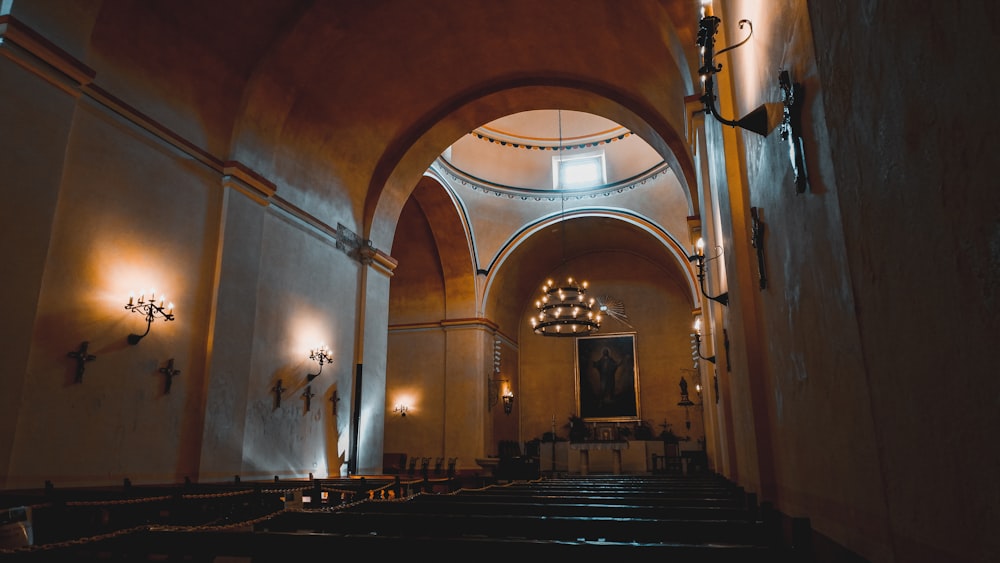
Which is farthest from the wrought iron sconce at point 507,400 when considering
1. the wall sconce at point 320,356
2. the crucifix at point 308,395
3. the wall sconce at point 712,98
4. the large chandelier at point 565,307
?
the wall sconce at point 712,98

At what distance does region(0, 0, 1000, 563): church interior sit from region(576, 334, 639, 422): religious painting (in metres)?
0.73

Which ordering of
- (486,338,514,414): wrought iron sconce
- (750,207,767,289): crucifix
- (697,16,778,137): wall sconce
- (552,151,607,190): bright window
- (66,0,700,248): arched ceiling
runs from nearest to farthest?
(697,16,778,137): wall sconce, (750,207,767,289): crucifix, (66,0,700,248): arched ceiling, (486,338,514,414): wrought iron sconce, (552,151,607,190): bright window

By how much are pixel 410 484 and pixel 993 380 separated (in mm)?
7513

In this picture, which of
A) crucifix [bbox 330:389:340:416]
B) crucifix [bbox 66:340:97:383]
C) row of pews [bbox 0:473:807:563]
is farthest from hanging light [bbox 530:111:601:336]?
row of pews [bbox 0:473:807:563]

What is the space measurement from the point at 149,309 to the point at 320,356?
326cm

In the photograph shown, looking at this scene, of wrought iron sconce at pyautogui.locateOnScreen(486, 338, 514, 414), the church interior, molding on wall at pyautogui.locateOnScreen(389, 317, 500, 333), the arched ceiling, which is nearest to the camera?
the church interior

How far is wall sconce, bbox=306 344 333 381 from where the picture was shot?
9.69m

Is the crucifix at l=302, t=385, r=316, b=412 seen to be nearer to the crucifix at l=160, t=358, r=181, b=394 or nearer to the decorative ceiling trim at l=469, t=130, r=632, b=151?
the crucifix at l=160, t=358, r=181, b=394

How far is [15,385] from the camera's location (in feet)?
17.4

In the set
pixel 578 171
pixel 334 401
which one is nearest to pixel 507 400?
pixel 578 171

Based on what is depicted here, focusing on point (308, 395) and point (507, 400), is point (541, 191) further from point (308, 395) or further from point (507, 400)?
point (308, 395)

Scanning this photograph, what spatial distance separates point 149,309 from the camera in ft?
22.5

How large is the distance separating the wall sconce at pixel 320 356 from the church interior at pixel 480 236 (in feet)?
0.17

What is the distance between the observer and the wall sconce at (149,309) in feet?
21.9
